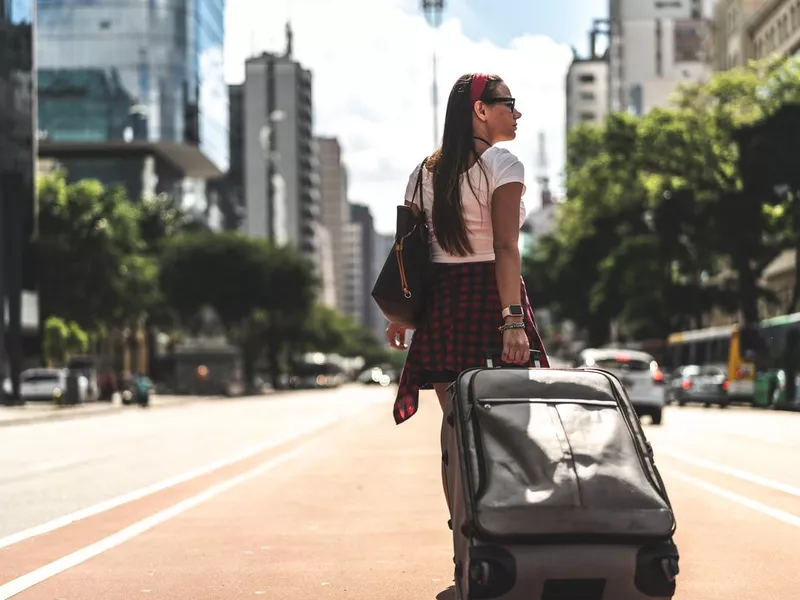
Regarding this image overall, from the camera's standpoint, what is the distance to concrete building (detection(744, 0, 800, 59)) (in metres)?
74.8

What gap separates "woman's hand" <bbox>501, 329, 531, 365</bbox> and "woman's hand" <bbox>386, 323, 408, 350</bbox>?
1.80ft

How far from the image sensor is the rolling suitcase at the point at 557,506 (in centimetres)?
456

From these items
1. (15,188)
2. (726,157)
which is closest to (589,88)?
(15,188)

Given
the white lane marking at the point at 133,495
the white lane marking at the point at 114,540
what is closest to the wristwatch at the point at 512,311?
the white lane marking at the point at 114,540

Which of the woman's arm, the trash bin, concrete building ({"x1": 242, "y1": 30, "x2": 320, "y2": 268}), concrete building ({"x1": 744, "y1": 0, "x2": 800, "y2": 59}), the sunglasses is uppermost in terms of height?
concrete building ({"x1": 242, "y1": 30, "x2": 320, "y2": 268})

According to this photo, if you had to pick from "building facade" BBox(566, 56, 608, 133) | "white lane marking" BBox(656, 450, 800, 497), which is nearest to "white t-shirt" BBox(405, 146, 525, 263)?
"white lane marking" BBox(656, 450, 800, 497)

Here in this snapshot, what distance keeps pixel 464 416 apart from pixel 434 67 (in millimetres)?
85609

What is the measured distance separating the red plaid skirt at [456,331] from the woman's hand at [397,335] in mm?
193

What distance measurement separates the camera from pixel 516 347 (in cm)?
529

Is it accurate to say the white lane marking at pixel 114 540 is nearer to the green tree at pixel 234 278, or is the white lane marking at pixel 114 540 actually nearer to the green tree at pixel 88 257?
the green tree at pixel 88 257

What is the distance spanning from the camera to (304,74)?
19000 cm

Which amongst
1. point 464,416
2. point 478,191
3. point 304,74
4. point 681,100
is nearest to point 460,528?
point 464,416

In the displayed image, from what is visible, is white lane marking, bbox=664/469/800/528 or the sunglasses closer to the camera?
the sunglasses

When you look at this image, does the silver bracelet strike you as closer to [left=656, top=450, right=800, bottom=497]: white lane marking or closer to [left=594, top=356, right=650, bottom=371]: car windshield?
[left=656, top=450, right=800, bottom=497]: white lane marking
